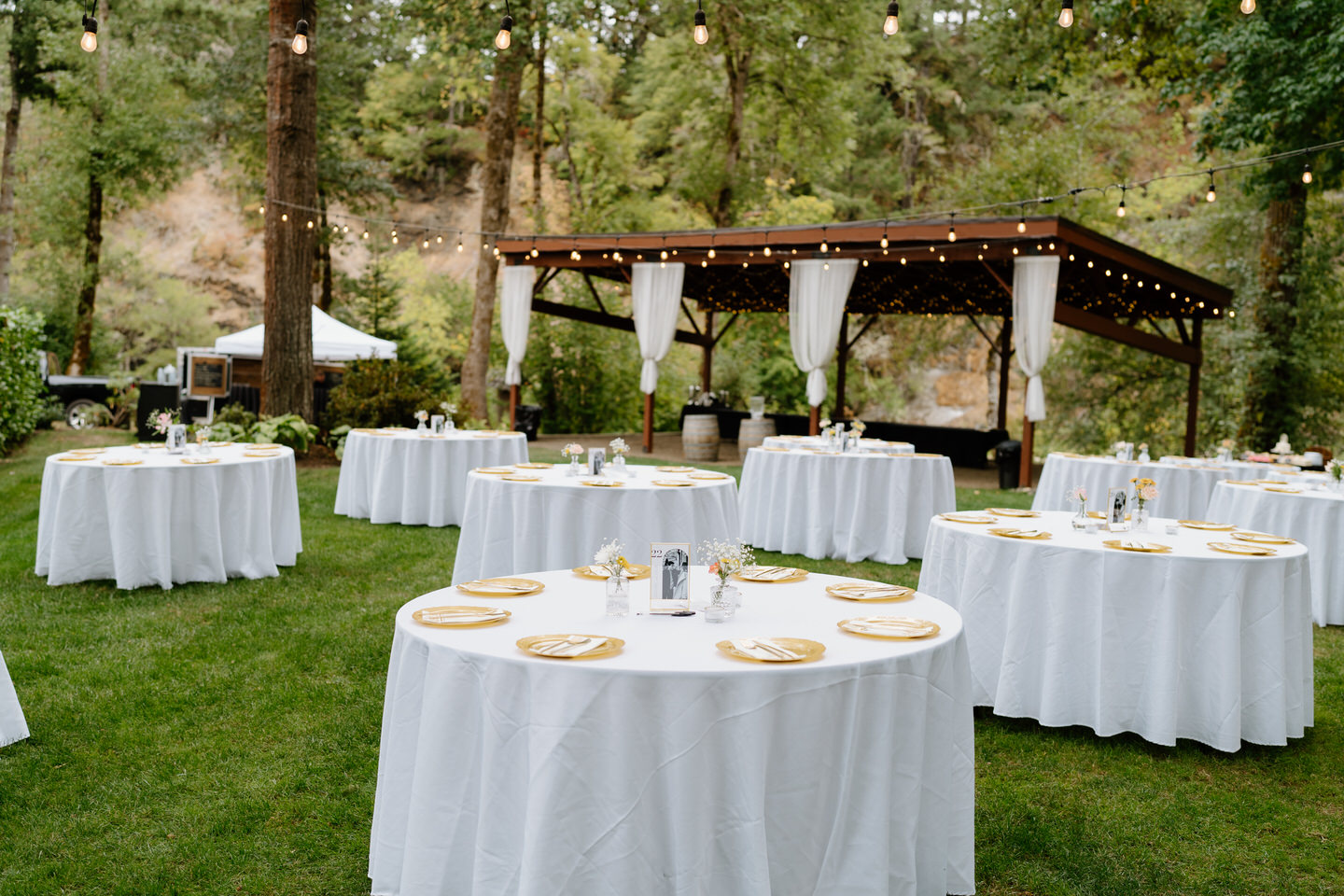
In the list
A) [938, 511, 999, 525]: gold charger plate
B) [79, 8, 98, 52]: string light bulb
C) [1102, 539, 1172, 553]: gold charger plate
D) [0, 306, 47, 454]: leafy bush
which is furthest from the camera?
[0, 306, 47, 454]: leafy bush

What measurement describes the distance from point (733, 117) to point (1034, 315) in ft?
42.7

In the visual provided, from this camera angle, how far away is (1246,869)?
293cm

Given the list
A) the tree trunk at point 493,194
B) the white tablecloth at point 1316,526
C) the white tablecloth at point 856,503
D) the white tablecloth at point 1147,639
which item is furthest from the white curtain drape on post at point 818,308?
the white tablecloth at point 1147,639

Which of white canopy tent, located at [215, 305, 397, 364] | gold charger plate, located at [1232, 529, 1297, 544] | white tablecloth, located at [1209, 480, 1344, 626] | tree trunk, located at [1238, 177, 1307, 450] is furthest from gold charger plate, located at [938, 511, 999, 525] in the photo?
white canopy tent, located at [215, 305, 397, 364]

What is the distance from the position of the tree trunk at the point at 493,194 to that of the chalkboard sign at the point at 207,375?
3.99 meters

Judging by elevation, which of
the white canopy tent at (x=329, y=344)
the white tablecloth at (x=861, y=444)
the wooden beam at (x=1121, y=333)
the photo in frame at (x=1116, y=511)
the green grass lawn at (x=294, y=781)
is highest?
the wooden beam at (x=1121, y=333)

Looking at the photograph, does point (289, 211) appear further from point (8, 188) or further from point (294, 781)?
point (8, 188)

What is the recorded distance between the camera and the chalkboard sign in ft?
54.6

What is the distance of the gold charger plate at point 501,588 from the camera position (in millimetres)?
2887

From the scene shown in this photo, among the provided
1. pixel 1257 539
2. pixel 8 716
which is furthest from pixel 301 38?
pixel 1257 539

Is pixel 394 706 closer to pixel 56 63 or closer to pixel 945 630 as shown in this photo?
pixel 945 630

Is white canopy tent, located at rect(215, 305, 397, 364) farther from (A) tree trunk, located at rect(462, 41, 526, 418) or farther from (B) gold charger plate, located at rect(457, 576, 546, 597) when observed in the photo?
(B) gold charger plate, located at rect(457, 576, 546, 597)

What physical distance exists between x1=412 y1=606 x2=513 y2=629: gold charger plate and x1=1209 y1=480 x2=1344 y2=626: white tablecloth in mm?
5424

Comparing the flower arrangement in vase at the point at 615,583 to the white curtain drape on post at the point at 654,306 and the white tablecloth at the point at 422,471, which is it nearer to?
the white tablecloth at the point at 422,471
